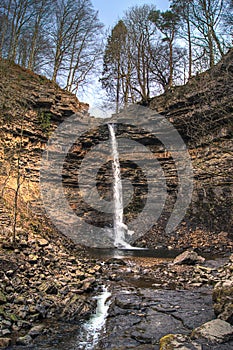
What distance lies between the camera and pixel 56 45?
19688 millimetres

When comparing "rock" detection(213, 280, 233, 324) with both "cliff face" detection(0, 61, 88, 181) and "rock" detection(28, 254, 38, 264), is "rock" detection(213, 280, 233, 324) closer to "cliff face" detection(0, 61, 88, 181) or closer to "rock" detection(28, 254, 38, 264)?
"rock" detection(28, 254, 38, 264)

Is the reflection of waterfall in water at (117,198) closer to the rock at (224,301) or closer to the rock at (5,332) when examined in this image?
the rock at (224,301)

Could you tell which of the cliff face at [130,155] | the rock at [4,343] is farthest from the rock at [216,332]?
the cliff face at [130,155]

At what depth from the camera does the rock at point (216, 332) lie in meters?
3.57

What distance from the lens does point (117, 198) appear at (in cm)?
1753

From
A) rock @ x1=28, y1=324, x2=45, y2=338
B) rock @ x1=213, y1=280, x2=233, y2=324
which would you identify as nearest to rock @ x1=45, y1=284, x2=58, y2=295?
rock @ x1=28, y1=324, x2=45, y2=338

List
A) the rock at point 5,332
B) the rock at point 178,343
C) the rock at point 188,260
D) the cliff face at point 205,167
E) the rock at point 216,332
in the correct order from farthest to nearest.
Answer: the cliff face at point 205,167, the rock at point 188,260, the rock at point 5,332, the rock at point 216,332, the rock at point 178,343

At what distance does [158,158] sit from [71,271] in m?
11.2

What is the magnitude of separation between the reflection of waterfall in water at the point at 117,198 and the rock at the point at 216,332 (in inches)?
446

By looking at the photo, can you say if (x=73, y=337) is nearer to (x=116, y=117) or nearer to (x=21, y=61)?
(x=116, y=117)

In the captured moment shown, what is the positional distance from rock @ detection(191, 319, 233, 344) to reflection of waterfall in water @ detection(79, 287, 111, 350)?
1441mm

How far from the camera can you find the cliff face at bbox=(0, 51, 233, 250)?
13.3 m

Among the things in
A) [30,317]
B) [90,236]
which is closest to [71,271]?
[30,317]

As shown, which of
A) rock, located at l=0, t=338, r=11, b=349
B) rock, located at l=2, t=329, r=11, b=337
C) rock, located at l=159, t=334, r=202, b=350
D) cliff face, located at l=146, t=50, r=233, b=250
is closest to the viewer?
rock, located at l=159, t=334, r=202, b=350
